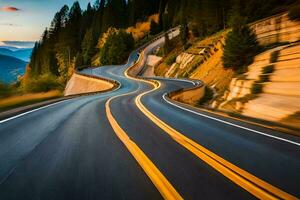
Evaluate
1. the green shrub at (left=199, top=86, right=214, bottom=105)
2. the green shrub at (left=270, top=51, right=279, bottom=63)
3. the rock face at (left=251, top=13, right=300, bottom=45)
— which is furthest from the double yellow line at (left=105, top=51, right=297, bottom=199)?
the rock face at (left=251, top=13, right=300, bottom=45)

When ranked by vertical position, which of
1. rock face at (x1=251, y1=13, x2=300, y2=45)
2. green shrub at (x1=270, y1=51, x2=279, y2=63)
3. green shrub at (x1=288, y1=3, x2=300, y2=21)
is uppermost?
green shrub at (x1=288, y1=3, x2=300, y2=21)

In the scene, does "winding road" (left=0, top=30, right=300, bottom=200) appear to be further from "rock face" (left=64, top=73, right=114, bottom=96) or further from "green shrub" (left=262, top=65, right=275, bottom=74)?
"rock face" (left=64, top=73, right=114, bottom=96)

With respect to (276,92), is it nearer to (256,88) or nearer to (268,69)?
(256,88)

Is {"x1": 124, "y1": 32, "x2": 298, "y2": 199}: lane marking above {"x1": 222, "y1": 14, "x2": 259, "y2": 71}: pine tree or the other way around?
the other way around

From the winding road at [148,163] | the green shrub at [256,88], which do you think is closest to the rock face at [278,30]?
the green shrub at [256,88]

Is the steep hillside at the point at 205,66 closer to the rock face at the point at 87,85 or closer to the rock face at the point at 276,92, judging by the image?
the rock face at the point at 276,92

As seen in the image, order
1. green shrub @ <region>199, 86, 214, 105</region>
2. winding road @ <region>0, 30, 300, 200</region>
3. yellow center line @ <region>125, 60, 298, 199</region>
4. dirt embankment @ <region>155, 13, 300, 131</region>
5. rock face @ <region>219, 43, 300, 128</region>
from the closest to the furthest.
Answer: yellow center line @ <region>125, 60, 298, 199</region> < winding road @ <region>0, 30, 300, 200</region> < rock face @ <region>219, 43, 300, 128</region> < dirt embankment @ <region>155, 13, 300, 131</region> < green shrub @ <region>199, 86, 214, 105</region>

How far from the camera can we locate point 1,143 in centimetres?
675

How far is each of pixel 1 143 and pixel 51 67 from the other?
113 metres

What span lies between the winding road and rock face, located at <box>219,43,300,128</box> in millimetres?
6469

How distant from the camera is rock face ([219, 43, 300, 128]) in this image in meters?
15.1

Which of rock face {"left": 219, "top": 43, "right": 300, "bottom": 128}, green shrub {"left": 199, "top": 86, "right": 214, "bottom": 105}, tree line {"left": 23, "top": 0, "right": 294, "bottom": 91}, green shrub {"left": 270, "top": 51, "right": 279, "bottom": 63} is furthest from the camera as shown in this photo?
tree line {"left": 23, "top": 0, "right": 294, "bottom": 91}

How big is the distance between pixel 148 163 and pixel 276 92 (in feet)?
51.7

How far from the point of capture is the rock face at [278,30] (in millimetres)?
31875
